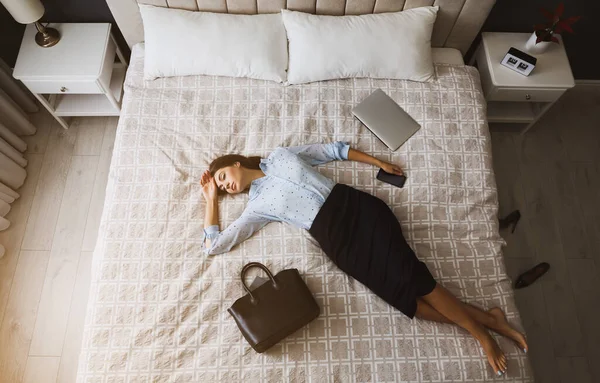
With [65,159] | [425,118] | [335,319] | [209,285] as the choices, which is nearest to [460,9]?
[425,118]

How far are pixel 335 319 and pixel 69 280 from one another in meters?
1.61

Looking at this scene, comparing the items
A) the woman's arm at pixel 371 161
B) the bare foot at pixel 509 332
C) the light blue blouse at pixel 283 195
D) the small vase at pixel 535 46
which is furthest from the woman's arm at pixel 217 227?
the small vase at pixel 535 46

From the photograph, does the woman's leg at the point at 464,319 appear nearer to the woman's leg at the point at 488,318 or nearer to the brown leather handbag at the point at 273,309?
the woman's leg at the point at 488,318

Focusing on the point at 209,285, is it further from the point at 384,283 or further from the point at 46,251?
the point at 46,251

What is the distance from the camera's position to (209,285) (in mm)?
1806

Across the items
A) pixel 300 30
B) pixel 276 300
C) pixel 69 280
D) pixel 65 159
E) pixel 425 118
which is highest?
pixel 300 30

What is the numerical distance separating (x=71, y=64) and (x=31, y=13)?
0.30 meters

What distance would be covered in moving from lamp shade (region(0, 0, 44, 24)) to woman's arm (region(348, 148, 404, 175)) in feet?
5.98

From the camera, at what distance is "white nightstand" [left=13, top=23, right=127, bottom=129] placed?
2.32 m

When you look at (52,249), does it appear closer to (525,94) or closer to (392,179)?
(392,179)

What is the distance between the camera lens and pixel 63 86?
7.80ft

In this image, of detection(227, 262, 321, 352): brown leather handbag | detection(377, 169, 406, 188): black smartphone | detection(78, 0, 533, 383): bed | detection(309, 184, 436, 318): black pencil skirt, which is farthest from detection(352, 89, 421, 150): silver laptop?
detection(227, 262, 321, 352): brown leather handbag

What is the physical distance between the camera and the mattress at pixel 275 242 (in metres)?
1.67

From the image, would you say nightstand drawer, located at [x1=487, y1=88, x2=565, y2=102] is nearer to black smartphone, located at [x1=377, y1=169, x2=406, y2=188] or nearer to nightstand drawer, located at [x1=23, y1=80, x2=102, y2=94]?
black smartphone, located at [x1=377, y1=169, x2=406, y2=188]
